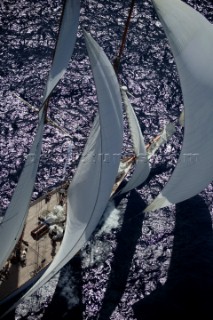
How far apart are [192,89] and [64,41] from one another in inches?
403

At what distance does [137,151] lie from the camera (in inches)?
1726

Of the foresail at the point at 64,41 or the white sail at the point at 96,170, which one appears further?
the white sail at the point at 96,170

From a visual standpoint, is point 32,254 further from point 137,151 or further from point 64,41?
point 64,41

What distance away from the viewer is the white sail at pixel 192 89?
35.0m

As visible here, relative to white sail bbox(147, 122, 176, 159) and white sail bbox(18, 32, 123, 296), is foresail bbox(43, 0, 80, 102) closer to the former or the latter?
white sail bbox(18, 32, 123, 296)

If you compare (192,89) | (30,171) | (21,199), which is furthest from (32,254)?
(192,89)

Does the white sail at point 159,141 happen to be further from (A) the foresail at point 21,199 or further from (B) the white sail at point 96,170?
(A) the foresail at point 21,199

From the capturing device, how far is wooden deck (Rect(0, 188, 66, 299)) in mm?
37531

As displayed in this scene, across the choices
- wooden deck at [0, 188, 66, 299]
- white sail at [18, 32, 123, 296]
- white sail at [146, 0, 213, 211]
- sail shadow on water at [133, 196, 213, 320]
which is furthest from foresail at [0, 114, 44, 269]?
sail shadow on water at [133, 196, 213, 320]

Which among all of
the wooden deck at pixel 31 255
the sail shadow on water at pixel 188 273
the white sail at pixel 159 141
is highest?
the white sail at pixel 159 141

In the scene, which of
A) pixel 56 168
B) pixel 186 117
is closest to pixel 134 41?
pixel 56 168

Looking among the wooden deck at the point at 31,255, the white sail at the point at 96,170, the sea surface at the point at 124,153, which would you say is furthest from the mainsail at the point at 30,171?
the sea surface at the point at 124,153

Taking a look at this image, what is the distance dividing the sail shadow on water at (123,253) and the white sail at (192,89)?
6154 mm

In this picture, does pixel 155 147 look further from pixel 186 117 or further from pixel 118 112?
pixel 118 112
